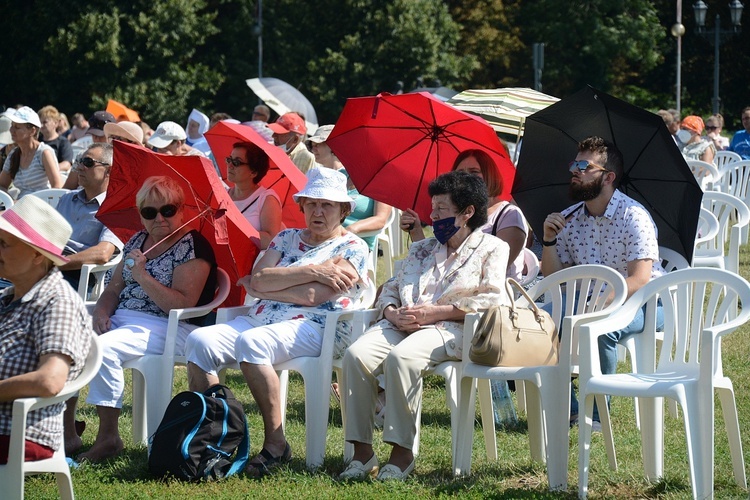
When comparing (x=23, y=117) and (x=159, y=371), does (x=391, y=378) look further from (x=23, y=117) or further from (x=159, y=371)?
(x=23, y=117)

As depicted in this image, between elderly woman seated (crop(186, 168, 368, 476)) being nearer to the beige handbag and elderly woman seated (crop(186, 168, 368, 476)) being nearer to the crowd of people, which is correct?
the crowd of people

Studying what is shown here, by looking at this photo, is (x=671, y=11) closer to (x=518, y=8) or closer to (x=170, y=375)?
(x=518, y=8)

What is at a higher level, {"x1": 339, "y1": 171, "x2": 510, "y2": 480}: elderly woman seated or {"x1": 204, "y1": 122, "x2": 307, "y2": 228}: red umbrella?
{"x1": 204, "y1": 122, "x2": 307, "y2": 228}: red umbrella

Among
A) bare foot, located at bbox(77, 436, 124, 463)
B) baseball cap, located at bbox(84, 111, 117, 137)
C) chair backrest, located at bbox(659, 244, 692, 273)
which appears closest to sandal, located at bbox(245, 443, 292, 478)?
bare foot, located at bbox(77, 436, 124, 463)

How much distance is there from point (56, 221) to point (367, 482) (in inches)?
70.1

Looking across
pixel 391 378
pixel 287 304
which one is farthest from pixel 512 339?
pixel 287 304

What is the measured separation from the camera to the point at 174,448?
512 centimetres

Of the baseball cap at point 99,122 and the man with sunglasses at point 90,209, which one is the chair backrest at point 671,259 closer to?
the man with sunglasses at point 90,209

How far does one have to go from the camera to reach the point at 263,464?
17.3 feet

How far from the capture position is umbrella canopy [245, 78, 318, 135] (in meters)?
15.9

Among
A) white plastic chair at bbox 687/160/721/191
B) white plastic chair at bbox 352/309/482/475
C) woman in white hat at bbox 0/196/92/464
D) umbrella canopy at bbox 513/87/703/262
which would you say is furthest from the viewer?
white plastic chair at bbox 687/160/721/191

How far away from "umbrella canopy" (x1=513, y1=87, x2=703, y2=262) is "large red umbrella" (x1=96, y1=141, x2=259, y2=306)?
1568 mm

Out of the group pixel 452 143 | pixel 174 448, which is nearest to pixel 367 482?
pixel 174 448

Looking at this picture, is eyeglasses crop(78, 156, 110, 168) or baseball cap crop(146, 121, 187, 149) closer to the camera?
eyeglasses crop(78, 156, 110, 168)
